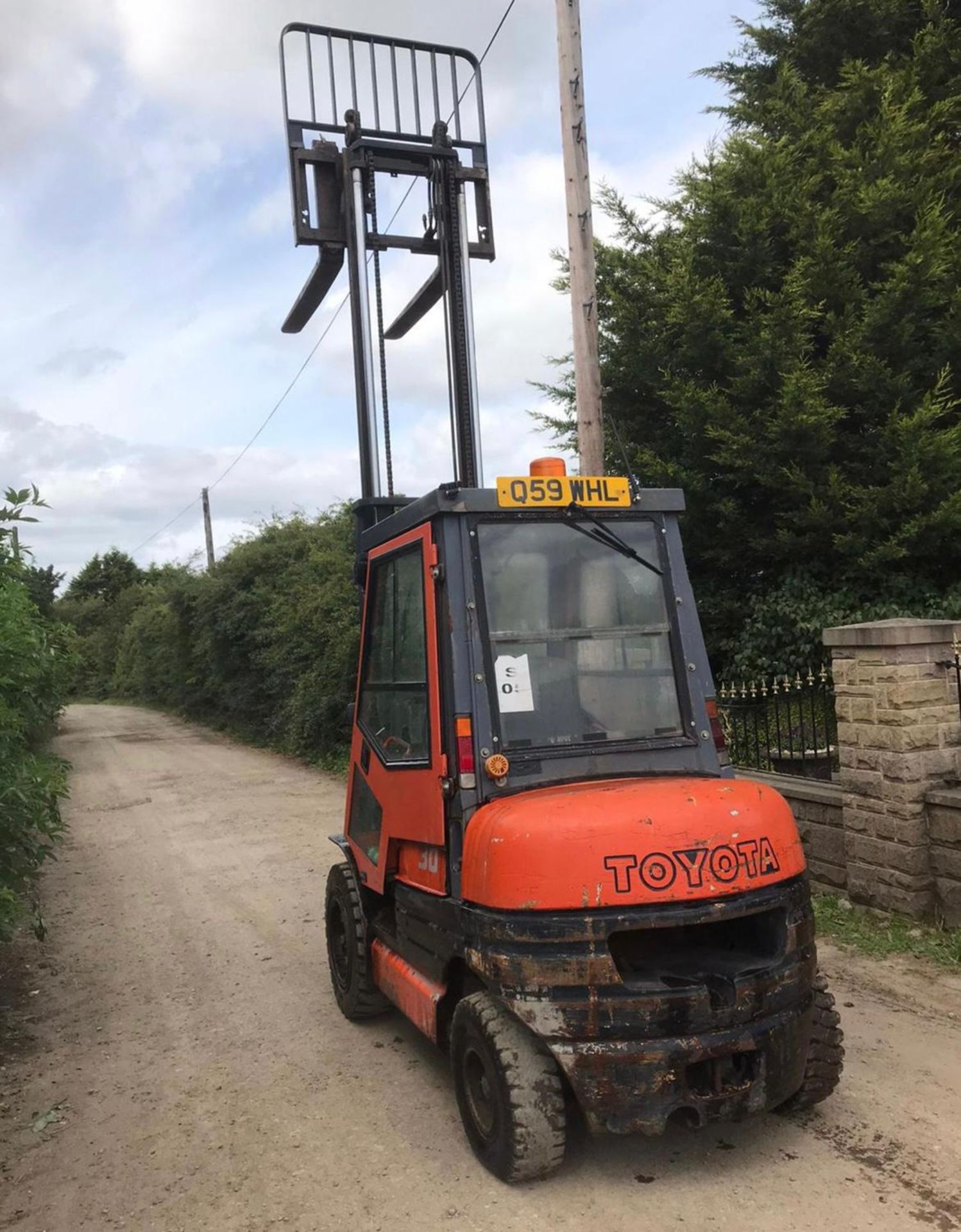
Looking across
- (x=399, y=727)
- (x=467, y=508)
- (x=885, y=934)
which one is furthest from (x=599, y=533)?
(x=885, y=934)

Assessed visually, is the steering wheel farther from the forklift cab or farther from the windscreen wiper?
the windscreen wiper

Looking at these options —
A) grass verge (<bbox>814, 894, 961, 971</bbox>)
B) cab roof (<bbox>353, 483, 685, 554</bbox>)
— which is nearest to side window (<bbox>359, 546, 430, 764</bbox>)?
cab roof (<bbox>353, 483, 685, 554</bbox>)

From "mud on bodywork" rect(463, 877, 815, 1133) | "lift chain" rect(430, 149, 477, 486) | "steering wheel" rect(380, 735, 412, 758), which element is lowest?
"mud on bodywork" rect(463, 877, 815, 1133)

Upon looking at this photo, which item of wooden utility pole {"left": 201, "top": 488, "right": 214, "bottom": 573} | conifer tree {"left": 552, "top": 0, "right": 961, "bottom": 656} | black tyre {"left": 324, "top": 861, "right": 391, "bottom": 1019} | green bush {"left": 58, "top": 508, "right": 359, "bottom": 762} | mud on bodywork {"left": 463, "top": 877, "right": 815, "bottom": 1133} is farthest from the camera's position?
wooden utility pole {"left": 201, "top": 488, "right": 214, "bottom": 573}

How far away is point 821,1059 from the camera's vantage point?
11.3ft

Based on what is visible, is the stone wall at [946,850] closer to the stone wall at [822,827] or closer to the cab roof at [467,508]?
the stone wall at [822,827]

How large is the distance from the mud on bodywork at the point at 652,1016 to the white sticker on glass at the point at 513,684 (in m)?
0.77

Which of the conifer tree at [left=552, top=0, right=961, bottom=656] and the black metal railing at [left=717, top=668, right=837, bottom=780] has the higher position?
the conifer tree at [left=552, top=0, right=961, bottom=656]

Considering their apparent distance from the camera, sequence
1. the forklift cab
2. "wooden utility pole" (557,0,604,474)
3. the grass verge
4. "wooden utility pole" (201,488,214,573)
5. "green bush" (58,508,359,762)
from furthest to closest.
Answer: "wooden utility pole" (201,488,214,573) < "green bush" (58,508,359,762) < "wooden utility pole" (557,0,604,474) < the grass verge < the forklift cab

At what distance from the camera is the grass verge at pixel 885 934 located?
5.28m

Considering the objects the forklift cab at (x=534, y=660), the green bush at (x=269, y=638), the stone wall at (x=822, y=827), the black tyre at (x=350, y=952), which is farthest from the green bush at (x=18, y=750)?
Result: the green bush at (x=269, y=638)

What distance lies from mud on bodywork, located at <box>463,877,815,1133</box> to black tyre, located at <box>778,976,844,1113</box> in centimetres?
24

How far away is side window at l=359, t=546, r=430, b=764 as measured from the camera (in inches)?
155

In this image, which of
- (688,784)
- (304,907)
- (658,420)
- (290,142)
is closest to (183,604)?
(658,420)
